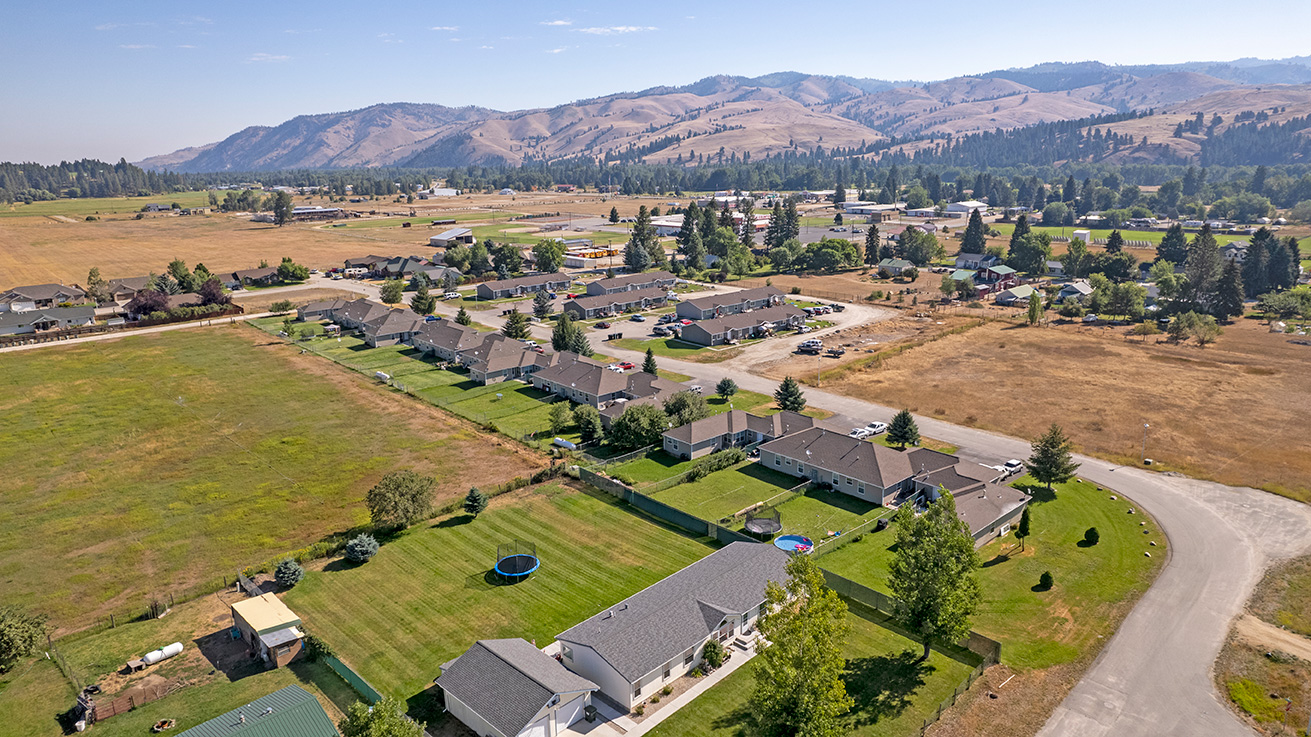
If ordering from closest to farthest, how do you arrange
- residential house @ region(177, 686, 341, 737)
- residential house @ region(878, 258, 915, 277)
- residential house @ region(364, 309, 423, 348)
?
residential house @ region(177, 686, 341, 737), residential house @ region(364, 309, 423, 348), residential house @ region(878, 258, 915, 277)

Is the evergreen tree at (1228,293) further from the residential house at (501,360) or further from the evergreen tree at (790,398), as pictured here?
the residential house at (501,360)

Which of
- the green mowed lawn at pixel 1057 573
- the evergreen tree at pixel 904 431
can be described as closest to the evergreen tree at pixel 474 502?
the green mowed lawn at pixel 1057 573

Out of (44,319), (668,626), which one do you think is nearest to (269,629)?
(668,626)

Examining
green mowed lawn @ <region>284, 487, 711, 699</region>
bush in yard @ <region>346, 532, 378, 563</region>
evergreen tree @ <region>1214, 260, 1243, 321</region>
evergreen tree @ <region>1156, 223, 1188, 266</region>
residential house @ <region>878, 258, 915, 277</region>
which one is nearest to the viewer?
green mowed lawn @ <region>284, 487, 711, 699</region>

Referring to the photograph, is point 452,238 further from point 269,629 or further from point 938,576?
point 938,576

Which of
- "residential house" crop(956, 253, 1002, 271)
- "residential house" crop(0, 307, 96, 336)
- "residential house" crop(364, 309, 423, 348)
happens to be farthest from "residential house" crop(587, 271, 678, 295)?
"residential house" crop(0, 307, 96, 336)

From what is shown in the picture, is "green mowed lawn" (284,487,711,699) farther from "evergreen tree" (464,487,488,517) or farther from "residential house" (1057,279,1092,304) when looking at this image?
"residential house" (1057,279,1092,304)
